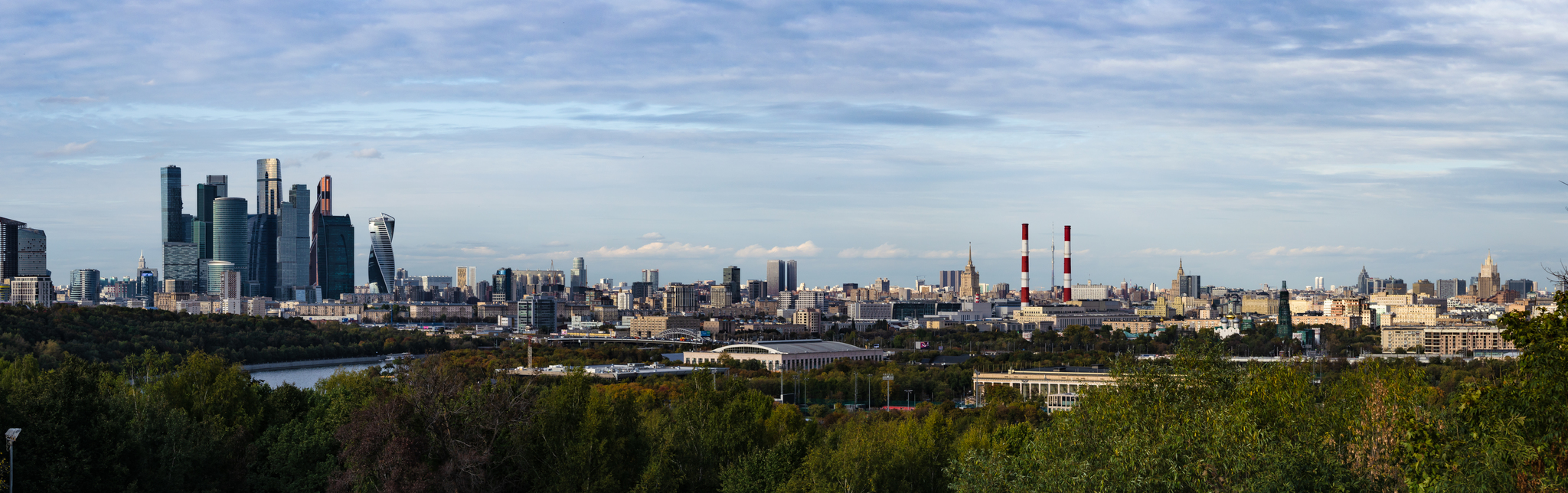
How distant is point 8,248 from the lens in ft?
549

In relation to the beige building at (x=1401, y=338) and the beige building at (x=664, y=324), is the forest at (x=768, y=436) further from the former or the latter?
the beige building at (x=664, y=324)

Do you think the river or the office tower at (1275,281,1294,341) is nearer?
the river

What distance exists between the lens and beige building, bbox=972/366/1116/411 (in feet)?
212

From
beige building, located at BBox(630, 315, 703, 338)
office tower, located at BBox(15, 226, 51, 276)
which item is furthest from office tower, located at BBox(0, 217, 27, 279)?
beige building, located at BBox(630, 315, 703, 338)

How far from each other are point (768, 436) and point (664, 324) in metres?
137

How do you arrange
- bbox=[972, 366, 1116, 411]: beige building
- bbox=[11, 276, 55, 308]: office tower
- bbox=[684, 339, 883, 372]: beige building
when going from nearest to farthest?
bbox=[972, 366, 1116, 411]: beige building → bbox=[684, 339, 883, 372]: beige building → bbox=[11, 276, 55, 308]: office tower

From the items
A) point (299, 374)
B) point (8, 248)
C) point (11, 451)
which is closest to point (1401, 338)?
point (299, 374)

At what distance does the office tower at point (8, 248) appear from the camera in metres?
165

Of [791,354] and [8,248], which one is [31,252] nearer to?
[8,248]

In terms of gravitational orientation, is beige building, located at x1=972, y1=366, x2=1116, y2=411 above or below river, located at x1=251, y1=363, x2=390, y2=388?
above

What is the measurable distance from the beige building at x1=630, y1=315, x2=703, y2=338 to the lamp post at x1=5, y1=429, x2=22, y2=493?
450 feet

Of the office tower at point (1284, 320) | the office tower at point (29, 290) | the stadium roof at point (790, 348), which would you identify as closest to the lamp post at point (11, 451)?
the stadium roof at point (790, 348)

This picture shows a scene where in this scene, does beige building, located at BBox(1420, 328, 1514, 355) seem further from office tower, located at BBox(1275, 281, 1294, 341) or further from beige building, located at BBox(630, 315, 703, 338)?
beige building, located at BBox(630, 315, 703, 338)

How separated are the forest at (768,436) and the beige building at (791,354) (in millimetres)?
63058
